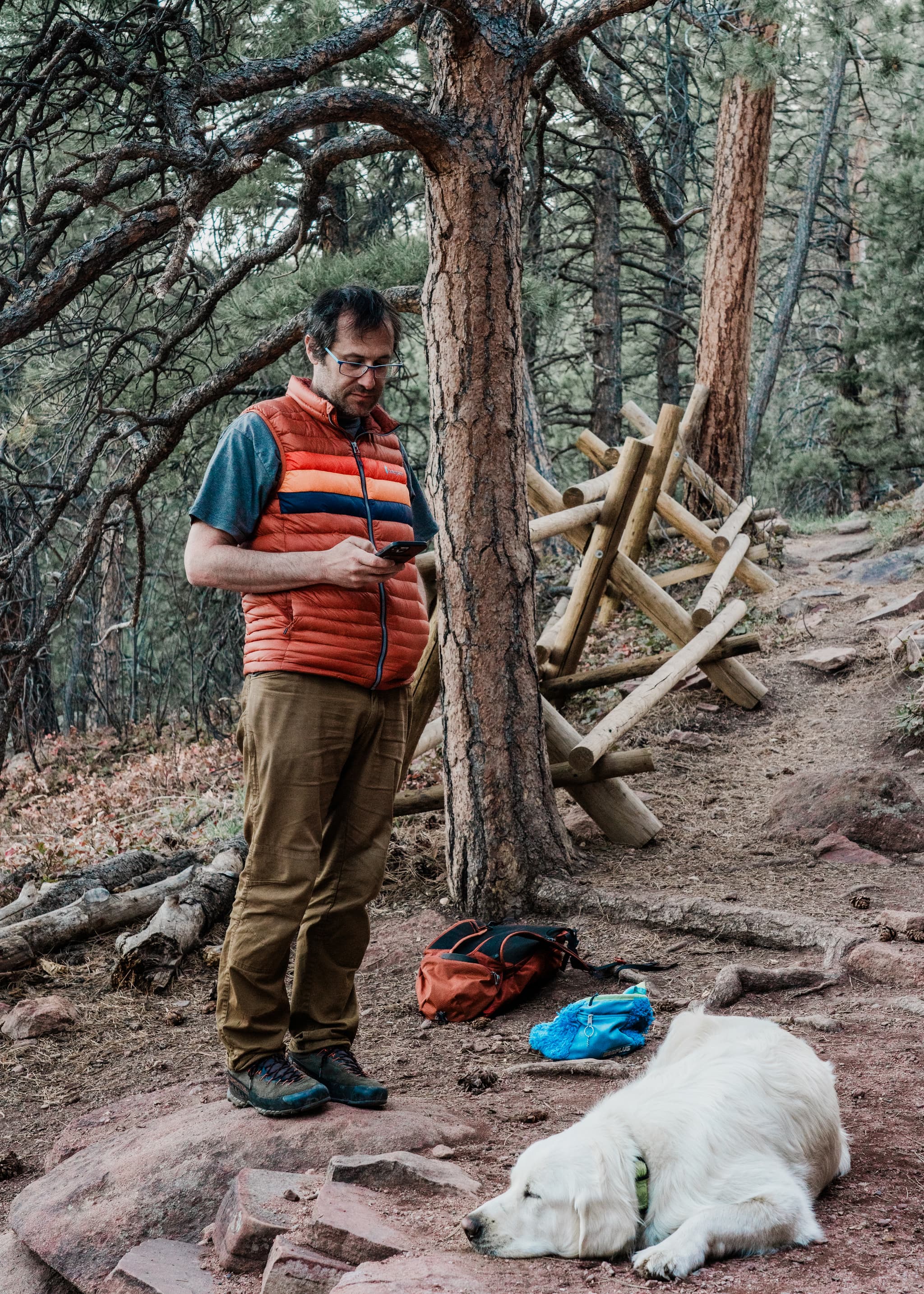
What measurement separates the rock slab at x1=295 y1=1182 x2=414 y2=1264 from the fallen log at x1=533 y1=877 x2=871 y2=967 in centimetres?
233

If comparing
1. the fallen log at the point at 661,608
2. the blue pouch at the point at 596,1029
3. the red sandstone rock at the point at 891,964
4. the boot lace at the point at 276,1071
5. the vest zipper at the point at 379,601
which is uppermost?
the vest zipper at the point at 379,601

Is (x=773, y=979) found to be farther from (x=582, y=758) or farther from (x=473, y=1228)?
(x=473, y=1228)

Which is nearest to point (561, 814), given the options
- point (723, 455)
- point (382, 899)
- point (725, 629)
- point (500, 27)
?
point (382, 899)

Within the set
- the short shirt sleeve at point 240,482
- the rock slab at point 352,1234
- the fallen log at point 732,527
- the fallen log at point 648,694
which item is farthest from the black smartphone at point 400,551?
the fallen log at point 732,527

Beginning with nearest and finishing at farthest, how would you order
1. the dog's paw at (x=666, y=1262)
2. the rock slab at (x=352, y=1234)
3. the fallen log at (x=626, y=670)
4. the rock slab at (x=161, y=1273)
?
the dog's paw at (x=666, y=1262)
the rock slab at (x=352, y=1234)
the rock slab at (x=161, y=1273)
the fallen log at (x=626, y=670)

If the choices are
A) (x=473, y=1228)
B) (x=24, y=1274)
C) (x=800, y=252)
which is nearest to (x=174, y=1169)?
(x=24, y=1274)

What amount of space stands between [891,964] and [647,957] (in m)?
0.98

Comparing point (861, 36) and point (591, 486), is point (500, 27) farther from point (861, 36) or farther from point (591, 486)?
point (861, 36)

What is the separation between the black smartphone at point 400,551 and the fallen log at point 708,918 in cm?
240

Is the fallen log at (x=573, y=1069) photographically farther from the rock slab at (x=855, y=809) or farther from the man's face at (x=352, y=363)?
the rock slab at (x=855, y=809)

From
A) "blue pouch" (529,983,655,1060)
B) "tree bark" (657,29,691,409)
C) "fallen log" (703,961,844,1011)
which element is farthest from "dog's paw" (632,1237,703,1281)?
"tree bark" (657,29,691,409)

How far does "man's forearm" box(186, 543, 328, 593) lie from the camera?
9.46 feet

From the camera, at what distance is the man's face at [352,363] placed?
3021 millimetres

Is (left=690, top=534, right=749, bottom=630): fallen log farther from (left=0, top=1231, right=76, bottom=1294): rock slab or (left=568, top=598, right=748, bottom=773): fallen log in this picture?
(left=0, top=1231, right=76, bottom=1294): rock slab
